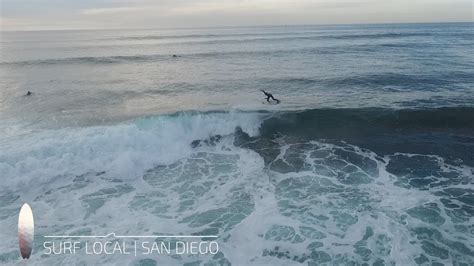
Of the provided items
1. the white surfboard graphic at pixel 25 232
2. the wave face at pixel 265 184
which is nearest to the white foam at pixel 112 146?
the wave face at pixel 265 184

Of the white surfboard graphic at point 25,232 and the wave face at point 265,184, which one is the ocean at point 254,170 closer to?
the wave face at point 265,184

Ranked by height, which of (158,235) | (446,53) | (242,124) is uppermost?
(446,53)

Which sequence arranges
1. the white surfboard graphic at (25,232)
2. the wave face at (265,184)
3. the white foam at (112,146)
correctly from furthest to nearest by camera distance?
the white foam at (112,146) < the wave face at (265,184) < the white surfboard graphic at (25,232)

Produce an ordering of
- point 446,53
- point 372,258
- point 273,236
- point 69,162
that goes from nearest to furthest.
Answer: point 372,258
point 273,236
point 69,162
point 446,53

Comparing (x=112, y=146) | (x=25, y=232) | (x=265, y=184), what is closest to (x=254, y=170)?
(x=265, y=184)

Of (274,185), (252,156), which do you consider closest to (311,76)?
(252,156)

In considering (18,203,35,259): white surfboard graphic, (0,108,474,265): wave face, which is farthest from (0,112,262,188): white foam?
(18,203,35,259): white surfboard graphic

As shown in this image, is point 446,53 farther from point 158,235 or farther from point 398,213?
point 158,235
